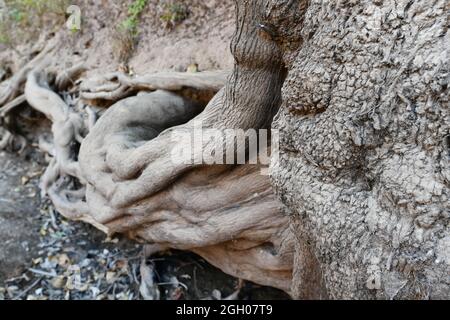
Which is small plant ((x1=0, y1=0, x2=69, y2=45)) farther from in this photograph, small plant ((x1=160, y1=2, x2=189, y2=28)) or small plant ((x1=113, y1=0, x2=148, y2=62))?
small plant ((x1=160, y1=2, x2=189, y2=28))

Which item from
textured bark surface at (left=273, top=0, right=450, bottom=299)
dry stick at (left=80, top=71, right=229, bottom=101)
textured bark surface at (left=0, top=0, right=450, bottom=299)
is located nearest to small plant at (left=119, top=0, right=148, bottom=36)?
dry stick at (left=80, top=71, right=229, bottom=101)

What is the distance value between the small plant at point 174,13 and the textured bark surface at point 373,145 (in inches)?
76.5

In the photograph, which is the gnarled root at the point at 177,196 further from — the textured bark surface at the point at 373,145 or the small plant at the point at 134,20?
the small plant at the point at 134,20

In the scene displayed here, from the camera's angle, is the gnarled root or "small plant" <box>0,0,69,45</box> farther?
"small plant" <box>0,0,69,45</box>

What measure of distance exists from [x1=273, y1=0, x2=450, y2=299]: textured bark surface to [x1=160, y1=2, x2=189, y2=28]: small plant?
1.94 metres

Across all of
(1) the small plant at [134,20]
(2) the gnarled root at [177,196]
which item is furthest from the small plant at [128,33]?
(2) the gnarled root at [177,196]

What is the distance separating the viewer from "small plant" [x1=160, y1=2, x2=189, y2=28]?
3.35 metres

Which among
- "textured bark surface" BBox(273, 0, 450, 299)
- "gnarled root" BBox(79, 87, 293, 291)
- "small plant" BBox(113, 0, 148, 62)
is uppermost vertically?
"small plant" BBox(113, 0, 148, 62)

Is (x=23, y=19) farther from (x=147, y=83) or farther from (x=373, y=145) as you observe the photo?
(x=373, y=145)

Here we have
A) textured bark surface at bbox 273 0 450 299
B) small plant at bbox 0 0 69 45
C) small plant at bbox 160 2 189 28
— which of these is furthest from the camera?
small plant at bbox 0 0 69 45

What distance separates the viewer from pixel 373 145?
55.2 inches

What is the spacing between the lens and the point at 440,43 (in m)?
1.24

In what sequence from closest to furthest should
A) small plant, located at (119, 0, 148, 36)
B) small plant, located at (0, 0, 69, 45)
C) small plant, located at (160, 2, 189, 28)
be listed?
1. small plant, located at (160, 2, 189, 28)
2. small plant, located at (119, 0, 148, 36)
3. small plant, located at (0, 0, 69, 45)

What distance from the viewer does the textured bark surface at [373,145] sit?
4.14 feet
